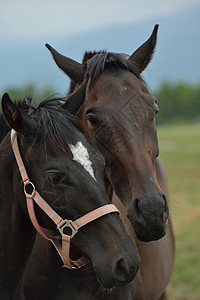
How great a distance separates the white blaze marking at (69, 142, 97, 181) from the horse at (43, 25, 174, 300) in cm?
35

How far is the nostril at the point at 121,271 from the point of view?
2.31m

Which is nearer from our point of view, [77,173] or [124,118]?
[77,173]

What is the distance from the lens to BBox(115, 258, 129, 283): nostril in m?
2.31

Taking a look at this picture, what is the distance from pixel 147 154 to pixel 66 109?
0.68 metres

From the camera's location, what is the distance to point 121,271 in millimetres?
2346

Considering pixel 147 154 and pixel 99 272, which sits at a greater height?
pixel 147 154

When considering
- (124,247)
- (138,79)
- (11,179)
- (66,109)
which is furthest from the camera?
(138,79)

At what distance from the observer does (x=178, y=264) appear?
23.7ft

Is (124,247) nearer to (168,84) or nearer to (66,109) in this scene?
(66,109)

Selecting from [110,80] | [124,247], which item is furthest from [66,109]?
[124,247]

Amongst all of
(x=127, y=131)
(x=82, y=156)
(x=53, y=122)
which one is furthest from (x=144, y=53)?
(x=82, y=156)

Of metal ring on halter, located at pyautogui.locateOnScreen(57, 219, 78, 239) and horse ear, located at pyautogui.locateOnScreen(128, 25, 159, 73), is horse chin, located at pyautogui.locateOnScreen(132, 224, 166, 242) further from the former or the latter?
horse ear, located at pyautogui.locateOnScreen(128, 25, 159, 73)

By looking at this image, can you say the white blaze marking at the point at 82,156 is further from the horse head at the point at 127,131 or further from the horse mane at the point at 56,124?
the horse head at the point at 127,131

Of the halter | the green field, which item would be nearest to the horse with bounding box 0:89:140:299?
the halter
